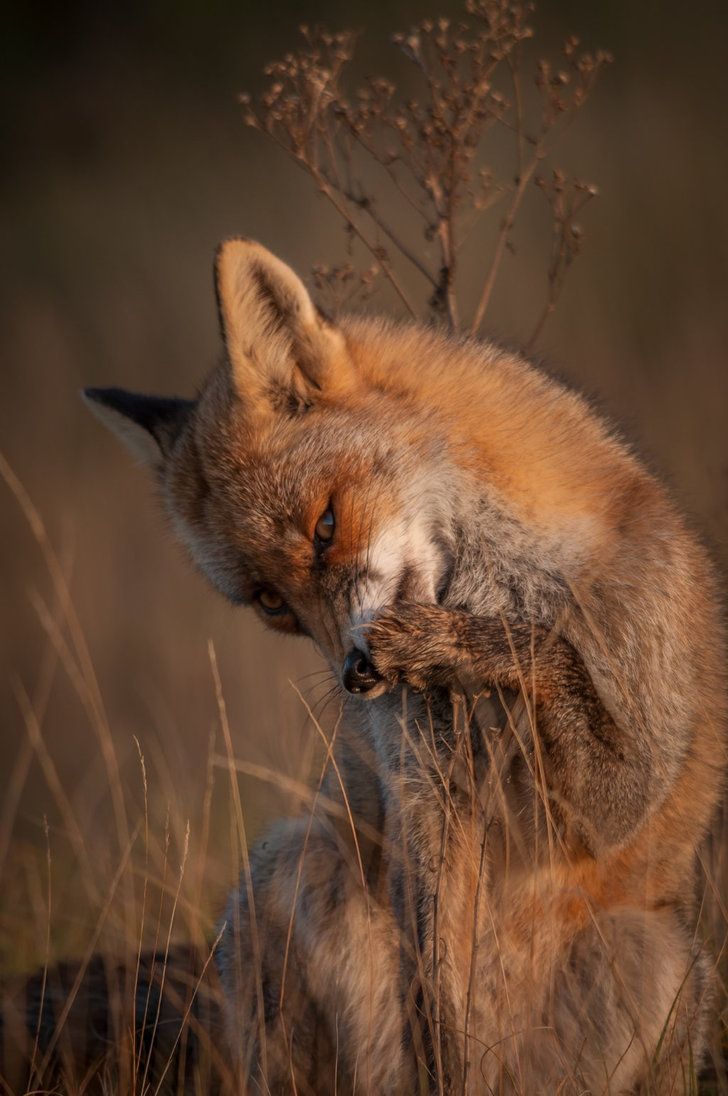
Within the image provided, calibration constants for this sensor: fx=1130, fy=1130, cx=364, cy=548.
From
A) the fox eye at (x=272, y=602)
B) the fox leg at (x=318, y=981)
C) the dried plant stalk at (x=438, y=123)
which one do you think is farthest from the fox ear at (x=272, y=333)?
the fox leg at (x=318, y=981)

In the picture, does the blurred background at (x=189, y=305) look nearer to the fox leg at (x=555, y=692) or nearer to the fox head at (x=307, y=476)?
the fox head at (x=307, y=476)

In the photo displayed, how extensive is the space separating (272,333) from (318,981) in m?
2.20

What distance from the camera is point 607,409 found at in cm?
429

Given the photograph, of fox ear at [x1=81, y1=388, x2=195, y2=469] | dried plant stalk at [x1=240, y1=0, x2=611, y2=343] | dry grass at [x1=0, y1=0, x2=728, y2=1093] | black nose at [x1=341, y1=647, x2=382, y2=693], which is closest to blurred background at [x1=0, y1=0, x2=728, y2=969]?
dry grass at [x1=0, y1=0, x2=728, y2=1093]

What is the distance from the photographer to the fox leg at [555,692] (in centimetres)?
331

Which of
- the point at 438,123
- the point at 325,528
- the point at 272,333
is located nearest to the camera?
the point at 325,528

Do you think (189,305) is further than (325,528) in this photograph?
Yes

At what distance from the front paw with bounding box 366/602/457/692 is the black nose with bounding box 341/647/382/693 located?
3cm

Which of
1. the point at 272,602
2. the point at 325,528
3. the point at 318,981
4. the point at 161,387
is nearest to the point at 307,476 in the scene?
the point at 325,528

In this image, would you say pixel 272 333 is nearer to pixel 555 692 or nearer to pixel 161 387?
pixel 555 692

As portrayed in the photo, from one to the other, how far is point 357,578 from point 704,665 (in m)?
1.14

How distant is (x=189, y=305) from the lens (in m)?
12.7

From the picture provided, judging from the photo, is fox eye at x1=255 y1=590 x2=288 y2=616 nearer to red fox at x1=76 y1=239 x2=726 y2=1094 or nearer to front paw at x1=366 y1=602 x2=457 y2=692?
red fox at x1=76 y1=239 x2=726 y2=1094

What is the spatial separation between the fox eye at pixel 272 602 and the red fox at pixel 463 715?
0.01 m
